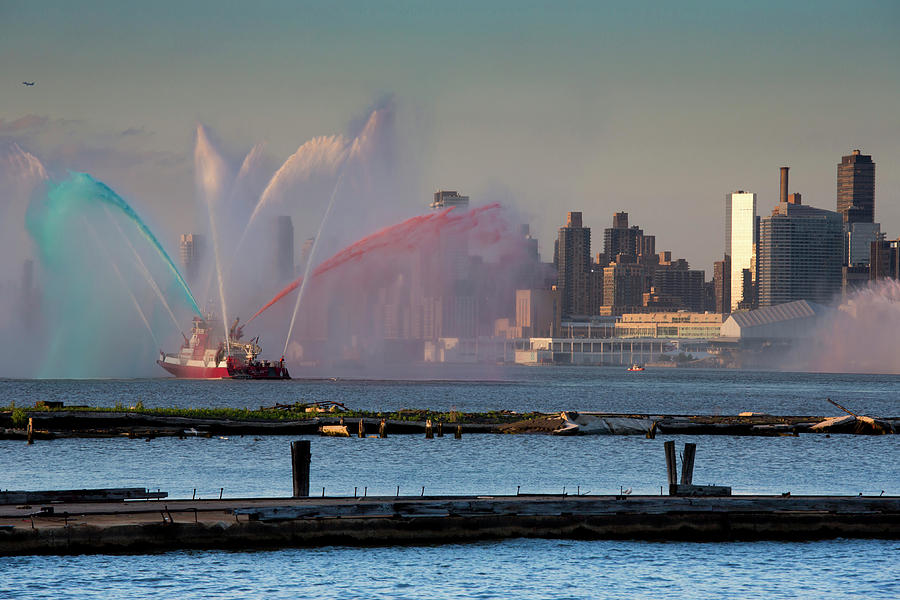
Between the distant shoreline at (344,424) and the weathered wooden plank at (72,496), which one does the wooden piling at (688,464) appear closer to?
the weathered wooden plank at (72,496)

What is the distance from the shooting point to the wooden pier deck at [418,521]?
2788cm

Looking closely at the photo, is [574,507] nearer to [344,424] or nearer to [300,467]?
[300,467]

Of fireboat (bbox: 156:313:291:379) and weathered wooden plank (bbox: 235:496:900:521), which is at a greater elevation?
fireboat (bbox: 156:313:291:379)

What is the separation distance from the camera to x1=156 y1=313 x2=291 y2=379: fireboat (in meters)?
153

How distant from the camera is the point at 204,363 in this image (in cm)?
15738

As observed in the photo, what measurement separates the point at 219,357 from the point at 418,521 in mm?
126867

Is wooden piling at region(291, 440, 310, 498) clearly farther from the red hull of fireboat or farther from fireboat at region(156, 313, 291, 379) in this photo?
the red hull of fireboat

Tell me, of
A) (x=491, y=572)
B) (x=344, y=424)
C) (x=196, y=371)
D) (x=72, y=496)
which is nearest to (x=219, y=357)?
(x=196, y=371)

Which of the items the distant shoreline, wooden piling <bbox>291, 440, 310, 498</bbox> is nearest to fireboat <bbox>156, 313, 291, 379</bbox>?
the distant shoreline

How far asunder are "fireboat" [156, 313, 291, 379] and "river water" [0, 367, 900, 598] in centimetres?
8406

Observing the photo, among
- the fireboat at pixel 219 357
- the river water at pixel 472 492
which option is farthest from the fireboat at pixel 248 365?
the river water at pixel 472 492

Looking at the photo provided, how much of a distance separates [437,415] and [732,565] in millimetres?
47833

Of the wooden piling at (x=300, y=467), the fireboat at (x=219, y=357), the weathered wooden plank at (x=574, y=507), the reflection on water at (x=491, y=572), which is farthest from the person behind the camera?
the fireboat at (x=219, y=357)

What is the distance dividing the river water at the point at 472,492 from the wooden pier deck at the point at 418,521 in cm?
50
